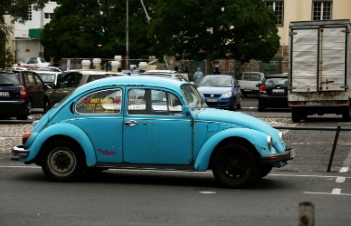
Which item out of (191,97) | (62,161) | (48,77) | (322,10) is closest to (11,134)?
(62,161)

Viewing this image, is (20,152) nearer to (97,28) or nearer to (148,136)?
(148,136)

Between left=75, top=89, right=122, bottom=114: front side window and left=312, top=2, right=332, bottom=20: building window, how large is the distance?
47.9 meters

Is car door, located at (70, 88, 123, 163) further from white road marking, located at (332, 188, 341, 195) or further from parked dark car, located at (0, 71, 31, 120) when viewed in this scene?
parked dark car, located at (0, 71, 31, 120)

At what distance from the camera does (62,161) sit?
10.4 m

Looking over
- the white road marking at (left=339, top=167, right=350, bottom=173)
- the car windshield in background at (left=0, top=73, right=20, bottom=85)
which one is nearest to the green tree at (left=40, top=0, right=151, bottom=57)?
the car windshield in background at (left=0, top=73, right=20, bottom=85)

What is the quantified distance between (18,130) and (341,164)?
982 cm

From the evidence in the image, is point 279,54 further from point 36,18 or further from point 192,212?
point 192,212

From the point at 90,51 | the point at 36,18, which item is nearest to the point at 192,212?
the point at 90,51

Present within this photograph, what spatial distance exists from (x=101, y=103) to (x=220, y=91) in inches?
806

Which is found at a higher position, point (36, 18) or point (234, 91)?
point (36, 18)

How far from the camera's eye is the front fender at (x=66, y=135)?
10.2 meters

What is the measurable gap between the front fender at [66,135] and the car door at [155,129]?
1.58 ft

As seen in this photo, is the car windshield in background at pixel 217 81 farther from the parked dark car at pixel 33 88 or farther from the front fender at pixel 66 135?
the front fender at pixel 66 135

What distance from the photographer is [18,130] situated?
1984 cm
